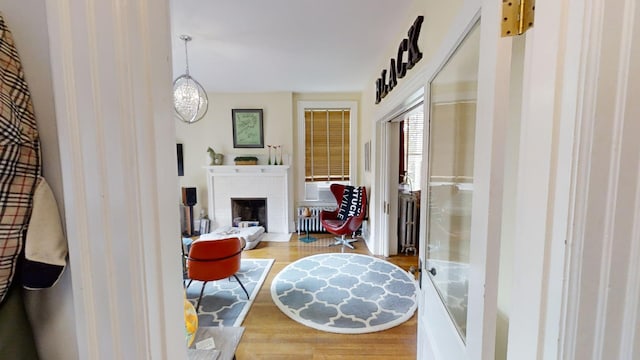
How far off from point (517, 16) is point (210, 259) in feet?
8.64

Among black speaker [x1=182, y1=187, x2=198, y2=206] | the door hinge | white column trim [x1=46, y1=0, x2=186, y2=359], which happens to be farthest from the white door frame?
black speaker [x1=182, y1=187, x2=198, y2=206]

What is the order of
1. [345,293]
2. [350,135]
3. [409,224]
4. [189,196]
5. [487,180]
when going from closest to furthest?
1. [487,180]
2. [345,293]
3. [409,224]
4. [189,196]
5. [350,135]

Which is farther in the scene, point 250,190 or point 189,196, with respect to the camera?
point 250,190

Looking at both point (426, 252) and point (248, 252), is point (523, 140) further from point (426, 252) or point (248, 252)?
point (248, 252)

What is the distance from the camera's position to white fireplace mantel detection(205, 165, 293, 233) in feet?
16.3

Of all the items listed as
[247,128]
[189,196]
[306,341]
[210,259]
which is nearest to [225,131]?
[247,128]

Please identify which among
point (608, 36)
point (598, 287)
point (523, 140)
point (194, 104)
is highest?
point (194, 104)

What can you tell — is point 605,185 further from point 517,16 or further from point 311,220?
point 311,220

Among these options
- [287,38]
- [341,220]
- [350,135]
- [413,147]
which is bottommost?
[341,220]

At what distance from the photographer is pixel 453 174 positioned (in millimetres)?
1148

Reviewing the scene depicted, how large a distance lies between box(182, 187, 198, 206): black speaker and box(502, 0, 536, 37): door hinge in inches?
195

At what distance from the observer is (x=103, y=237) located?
19.0 inches

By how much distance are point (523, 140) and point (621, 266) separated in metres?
0.29

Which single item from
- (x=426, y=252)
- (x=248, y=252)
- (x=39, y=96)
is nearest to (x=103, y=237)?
(x=39, y=96)
